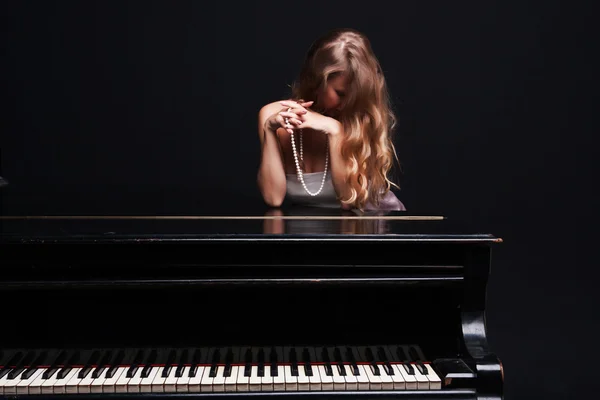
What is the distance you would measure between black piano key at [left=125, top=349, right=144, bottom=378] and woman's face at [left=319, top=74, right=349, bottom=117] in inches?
56.9

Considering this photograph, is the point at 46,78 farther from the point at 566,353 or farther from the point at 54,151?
the point at 566,353

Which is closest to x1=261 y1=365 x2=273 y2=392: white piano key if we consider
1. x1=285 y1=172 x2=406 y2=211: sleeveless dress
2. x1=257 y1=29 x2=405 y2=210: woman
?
x1=257 y1=29 x2=405 y2=210: woman

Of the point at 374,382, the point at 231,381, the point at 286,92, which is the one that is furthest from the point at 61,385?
the point at 286,92

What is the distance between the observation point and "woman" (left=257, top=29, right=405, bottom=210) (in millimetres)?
3092

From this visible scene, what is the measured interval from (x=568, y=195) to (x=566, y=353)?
92 cm

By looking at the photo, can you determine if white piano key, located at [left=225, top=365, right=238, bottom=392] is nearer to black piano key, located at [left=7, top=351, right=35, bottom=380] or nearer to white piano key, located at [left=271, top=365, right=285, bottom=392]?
white piano key, located at [left=271, top=365, right=285, bottom=392]

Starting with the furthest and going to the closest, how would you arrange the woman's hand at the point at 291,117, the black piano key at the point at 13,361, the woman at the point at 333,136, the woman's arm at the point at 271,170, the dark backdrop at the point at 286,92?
the dark backdrop at the point at 286,92 < the woman's arm at the point at 271,170 < the woman at the point at 333,136 < the woman's hand at the point at 291,117 < the black piano key at the point at 13,361

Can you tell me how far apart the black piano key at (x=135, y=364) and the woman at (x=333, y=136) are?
109 cm

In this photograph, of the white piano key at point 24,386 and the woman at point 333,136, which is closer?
the white piano key at point 24,386

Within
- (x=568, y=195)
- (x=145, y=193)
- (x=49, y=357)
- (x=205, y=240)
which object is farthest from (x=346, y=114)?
(x=568, y=195)

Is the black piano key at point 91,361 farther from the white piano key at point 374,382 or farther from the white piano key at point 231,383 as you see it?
the white piano key at point 374,382

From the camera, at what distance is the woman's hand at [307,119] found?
2.97m

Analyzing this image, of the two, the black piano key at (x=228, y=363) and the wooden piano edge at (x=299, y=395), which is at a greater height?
the black piano key at (x=228, y=363)

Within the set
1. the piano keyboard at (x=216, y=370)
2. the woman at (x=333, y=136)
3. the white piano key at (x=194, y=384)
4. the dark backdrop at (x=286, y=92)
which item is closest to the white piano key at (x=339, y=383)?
the piano keyboard at (x=216, y=370)
